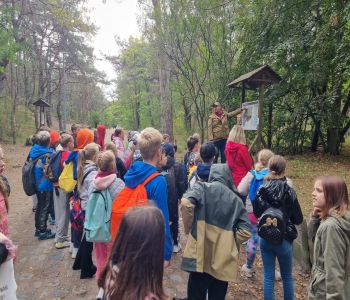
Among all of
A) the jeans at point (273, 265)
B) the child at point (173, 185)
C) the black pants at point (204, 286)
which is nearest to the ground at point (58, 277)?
the child at point (173, 185)

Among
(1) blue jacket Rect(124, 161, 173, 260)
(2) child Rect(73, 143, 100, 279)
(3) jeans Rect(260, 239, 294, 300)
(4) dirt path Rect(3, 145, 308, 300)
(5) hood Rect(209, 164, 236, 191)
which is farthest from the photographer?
(2) child Rect(73, 143, 100, 279)

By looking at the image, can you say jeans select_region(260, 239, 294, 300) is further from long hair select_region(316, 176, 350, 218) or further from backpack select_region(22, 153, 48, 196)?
backpack select_region(22, 153, 48, 196)

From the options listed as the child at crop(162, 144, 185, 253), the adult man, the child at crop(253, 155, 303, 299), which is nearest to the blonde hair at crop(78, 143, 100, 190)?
the child at crop(162, 144, 185, 253)

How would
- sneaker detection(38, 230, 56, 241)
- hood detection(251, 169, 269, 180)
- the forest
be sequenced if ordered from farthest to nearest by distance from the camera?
the forest → sneaker detection(38, 230, 56, 241) → hood detection(251, 169, 269, 180)

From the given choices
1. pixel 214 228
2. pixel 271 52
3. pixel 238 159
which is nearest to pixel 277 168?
pixel 214 228

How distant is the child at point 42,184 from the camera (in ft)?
18.0

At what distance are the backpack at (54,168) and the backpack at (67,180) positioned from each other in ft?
0.83

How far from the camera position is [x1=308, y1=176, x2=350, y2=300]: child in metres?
2.21

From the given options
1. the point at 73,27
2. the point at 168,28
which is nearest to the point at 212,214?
the point at 168,28

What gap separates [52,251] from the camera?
5250 millimetres

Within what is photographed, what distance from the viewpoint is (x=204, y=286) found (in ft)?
10.0

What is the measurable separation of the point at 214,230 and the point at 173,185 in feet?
5.06

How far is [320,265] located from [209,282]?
3.61 ft

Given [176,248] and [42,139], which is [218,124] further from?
[42,139]
